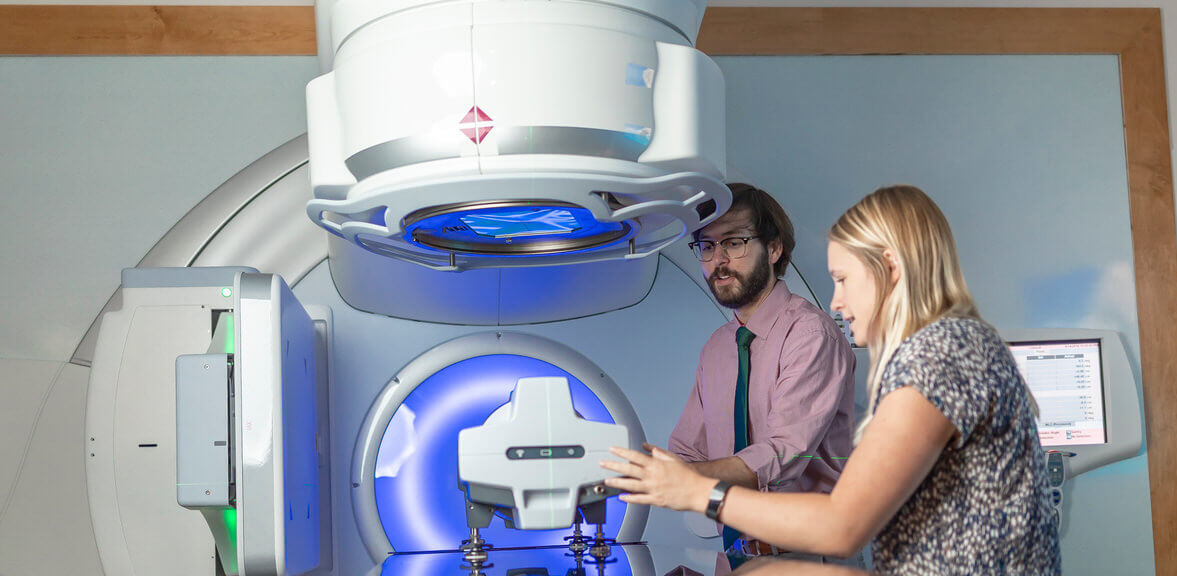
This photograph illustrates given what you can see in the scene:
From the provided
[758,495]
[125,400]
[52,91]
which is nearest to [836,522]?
[758,495]

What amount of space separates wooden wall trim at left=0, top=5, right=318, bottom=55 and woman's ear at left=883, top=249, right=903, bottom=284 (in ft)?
6.48

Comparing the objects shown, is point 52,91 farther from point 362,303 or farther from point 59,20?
point 362,303

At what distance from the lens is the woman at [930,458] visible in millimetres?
1132

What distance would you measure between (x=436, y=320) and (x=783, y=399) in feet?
3.28

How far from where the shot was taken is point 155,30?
2758 mm

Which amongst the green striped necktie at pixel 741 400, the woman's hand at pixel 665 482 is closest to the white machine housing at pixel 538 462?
the woman's hand at pixel 665 482

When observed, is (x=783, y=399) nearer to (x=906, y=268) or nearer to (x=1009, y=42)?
(x=906, y=268)

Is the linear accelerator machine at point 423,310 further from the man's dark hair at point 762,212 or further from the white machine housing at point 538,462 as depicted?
the man's dark hair at point 762,212

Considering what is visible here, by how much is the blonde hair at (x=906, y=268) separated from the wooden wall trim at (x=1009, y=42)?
1.70 meters

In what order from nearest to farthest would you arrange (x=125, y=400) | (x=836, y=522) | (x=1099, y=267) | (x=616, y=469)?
1. (x=836, y=522)
2. (x=616, y=469)
3. (x=125, y=400)
4. (x=1099, y=267)

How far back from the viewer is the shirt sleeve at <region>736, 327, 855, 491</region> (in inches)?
74.2

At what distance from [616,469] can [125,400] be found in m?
1.44

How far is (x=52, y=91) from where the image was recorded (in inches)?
107

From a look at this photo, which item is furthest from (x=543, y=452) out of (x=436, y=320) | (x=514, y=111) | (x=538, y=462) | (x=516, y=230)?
(x=436, y=320)
